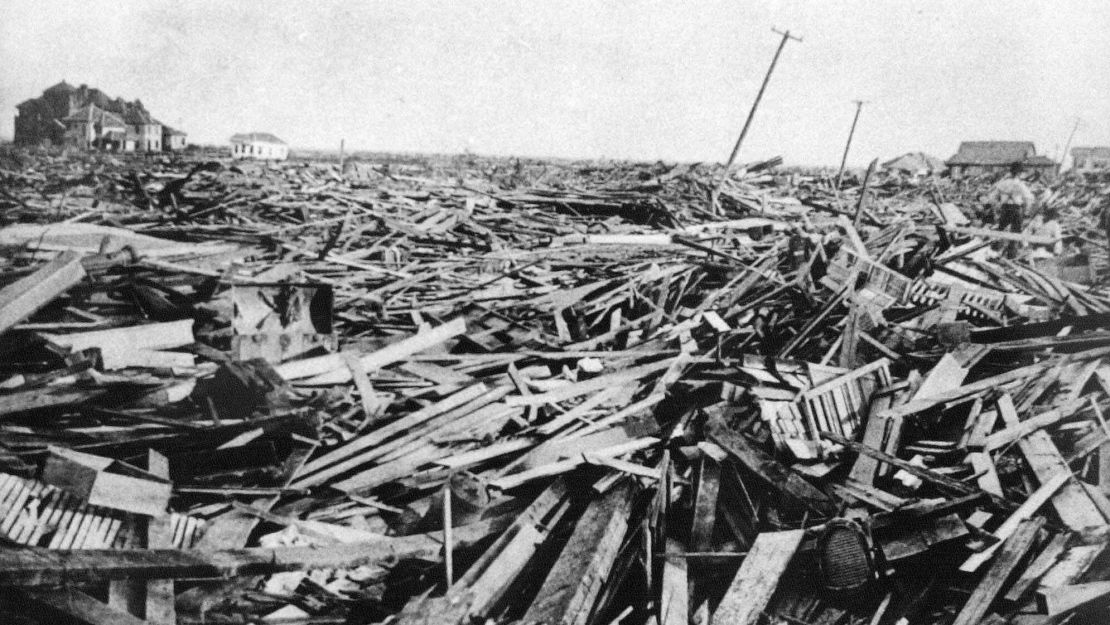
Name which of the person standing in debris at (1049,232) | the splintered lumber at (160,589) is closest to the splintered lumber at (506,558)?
the splintered lumber at (160,589)

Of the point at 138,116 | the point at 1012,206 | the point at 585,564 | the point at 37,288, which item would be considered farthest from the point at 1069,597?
the point at 138,116

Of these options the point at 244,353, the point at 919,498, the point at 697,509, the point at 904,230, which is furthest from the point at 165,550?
the point at 904,230

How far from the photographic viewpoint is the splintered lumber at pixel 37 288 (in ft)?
12.0

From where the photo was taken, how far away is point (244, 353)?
13.9 feet

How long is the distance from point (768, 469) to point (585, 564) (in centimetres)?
130

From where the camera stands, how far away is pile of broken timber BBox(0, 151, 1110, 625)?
108 inches

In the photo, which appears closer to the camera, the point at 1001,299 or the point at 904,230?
the point at 1001,299

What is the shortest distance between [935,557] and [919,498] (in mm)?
471

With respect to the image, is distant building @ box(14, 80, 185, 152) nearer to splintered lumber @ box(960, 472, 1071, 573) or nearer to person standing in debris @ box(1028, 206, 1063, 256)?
person standing in debris @ box(1028, 206, 1063, 256)

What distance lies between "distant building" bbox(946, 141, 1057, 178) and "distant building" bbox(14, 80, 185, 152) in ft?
228

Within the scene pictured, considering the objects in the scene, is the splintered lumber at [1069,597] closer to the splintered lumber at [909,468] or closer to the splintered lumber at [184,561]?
the splintered lumber at [909,468]

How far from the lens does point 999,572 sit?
111 inches

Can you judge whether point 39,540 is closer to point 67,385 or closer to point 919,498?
point 67,385

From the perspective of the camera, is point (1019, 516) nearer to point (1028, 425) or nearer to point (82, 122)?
point (1028, 425)
